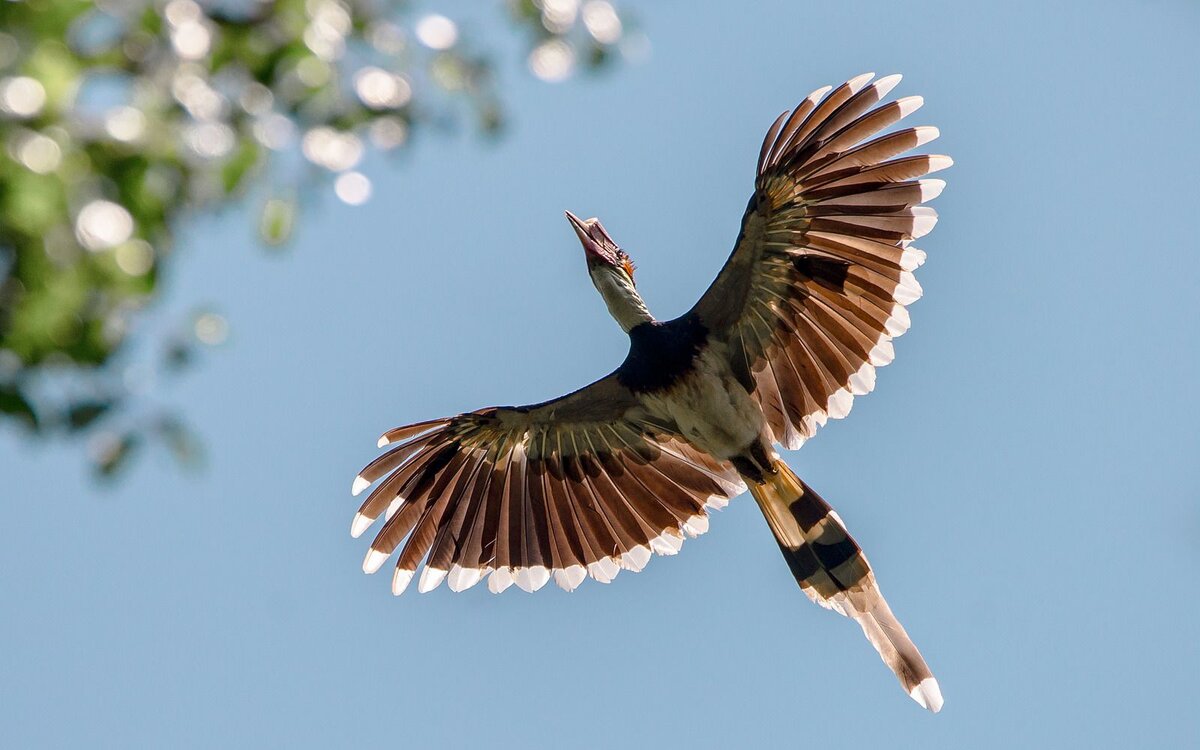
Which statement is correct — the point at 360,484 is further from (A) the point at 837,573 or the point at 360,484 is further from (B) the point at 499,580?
(A) the point at 837,573

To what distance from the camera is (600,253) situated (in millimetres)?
6301

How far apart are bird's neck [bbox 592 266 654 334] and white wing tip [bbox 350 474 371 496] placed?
145cm

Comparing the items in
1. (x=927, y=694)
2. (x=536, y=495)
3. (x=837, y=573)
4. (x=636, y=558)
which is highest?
(x=536, y=495)

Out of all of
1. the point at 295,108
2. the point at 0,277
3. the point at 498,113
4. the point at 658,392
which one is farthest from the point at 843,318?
the point at 0,277

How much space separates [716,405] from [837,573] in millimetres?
942

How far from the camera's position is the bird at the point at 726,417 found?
552 centimetres

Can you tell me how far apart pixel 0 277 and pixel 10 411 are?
9.0 inches

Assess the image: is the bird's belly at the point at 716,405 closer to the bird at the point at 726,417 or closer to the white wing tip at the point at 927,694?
the bird at the point at 726,417

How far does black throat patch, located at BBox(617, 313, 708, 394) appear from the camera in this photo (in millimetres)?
5855

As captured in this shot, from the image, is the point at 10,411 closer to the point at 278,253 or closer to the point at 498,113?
the point at 278,253

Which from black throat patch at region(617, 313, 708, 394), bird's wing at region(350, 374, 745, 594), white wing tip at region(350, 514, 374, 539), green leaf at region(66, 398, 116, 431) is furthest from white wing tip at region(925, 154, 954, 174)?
green leaf at region(66, 398, 116, 431)

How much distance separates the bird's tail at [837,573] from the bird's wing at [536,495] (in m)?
0.42

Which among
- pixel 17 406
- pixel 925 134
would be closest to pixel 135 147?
pixel 17 406

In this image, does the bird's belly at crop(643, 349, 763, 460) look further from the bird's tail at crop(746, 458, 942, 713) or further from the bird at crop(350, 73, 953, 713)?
the bird's tail at crop(746, 458, 942, 713)
